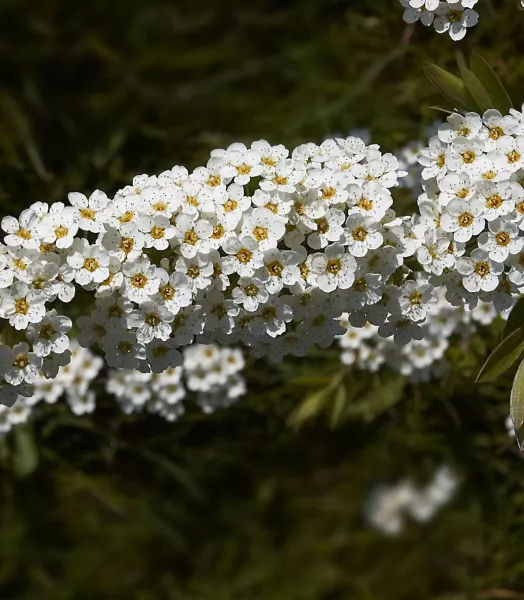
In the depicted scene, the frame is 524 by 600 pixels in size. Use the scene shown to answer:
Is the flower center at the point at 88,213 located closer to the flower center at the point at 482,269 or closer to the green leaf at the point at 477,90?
the flower center at the point at 482,269

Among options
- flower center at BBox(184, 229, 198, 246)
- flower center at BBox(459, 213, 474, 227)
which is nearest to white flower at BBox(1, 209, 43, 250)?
flower center at BBox(184, 229, 198, 246)

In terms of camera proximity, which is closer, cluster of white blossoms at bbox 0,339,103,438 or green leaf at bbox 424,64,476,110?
green leaf at bbox 424,64,476,110

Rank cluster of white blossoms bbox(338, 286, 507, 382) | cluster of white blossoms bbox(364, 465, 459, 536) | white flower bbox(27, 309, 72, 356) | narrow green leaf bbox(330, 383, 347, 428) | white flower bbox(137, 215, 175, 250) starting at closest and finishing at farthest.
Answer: white flower bbox(137, 215, 175, 250), white flower bbox(27, 309, 72, 356), cluster of white blossoms bbox(338, 286, 507, 382), narrow green leaf bbox(330, 383, 347, 428), cluster of white blossoms bbox(364, 465, 459, 536)

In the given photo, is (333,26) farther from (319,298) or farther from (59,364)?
(59,364)

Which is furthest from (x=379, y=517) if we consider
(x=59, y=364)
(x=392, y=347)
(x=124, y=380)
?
(x=59, y=364)

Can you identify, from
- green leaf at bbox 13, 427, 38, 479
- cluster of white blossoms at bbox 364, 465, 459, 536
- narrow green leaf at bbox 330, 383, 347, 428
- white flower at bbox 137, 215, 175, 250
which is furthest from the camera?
cluster of white blossoms at bbox 364, 465, 459, 536

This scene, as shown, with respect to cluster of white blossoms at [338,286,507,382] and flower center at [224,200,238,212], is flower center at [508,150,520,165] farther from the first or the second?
cluster of white blossoms at [338,286,507,382]

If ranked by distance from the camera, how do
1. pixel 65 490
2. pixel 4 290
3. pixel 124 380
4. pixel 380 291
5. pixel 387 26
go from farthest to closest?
pixel 65 490 → pixel 387 26 → pixel 124 380 → pixel 380 291 → pixel 4 290

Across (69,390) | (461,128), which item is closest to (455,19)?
(461,128)
